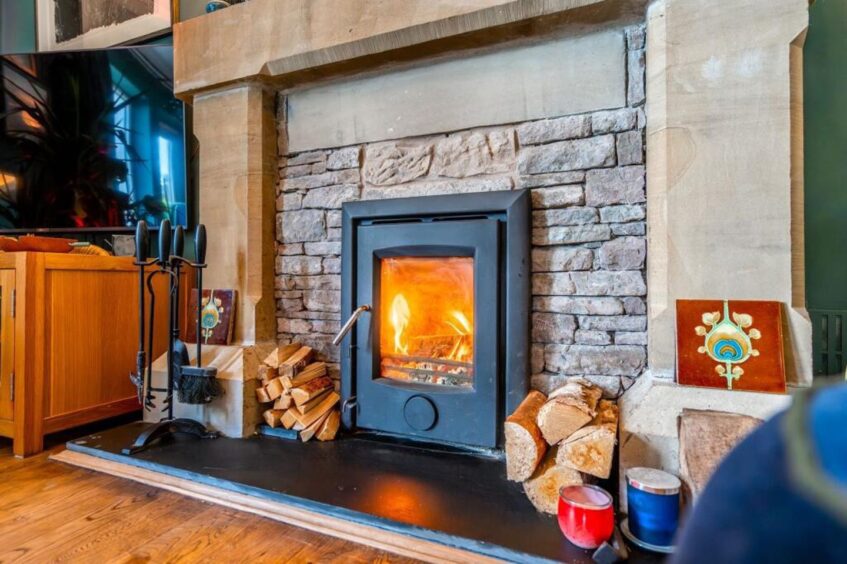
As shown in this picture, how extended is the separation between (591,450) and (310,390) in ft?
3.50

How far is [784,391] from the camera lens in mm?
1123

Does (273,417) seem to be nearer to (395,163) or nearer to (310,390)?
(310,390)

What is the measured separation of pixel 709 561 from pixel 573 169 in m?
1.38

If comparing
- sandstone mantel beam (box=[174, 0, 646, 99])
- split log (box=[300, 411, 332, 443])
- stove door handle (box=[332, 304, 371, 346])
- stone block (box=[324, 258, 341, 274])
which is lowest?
split log (box=[300, 411, 332, 443])

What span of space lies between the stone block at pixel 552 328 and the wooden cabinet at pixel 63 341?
1.75 meters

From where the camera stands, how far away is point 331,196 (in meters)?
1.86

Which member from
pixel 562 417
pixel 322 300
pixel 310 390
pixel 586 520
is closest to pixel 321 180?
pixel 322 300

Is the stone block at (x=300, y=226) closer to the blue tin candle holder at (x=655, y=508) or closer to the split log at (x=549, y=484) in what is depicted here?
the split log at (x=549, y=484)

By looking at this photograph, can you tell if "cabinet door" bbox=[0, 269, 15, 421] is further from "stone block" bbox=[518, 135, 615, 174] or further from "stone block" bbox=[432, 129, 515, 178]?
"stone block" bbox=[518, 135, 615, 174]

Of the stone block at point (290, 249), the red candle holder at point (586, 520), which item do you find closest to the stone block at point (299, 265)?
the stone block at point (290, 249)

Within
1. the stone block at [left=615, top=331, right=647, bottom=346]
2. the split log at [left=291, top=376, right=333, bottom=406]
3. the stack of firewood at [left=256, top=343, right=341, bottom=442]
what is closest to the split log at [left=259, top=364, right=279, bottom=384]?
the stack of firewood at [left=256, top=343, right=341, bottom=442]

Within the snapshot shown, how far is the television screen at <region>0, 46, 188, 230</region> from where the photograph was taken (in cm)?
229

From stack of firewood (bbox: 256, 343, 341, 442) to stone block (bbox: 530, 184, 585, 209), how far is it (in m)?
1.07

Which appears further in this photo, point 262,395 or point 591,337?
point 262,395
